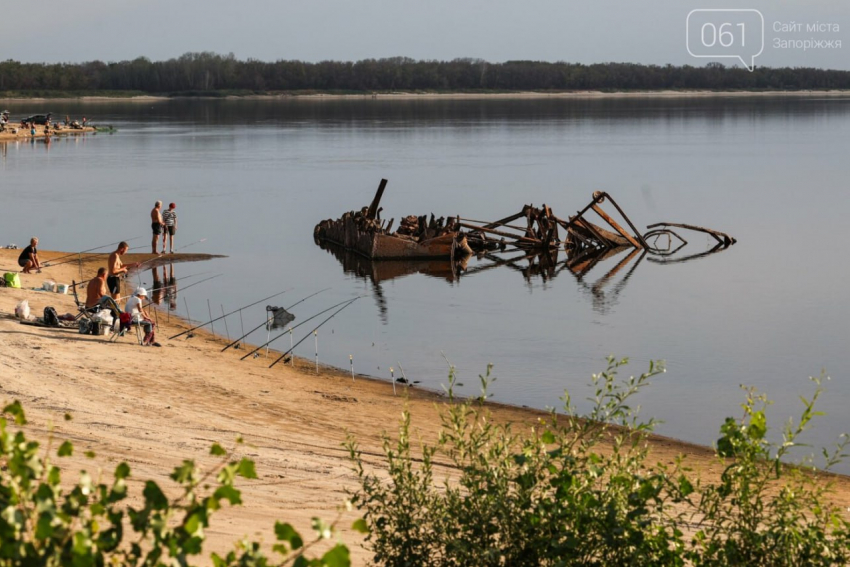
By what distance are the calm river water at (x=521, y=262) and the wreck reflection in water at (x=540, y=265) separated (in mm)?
192

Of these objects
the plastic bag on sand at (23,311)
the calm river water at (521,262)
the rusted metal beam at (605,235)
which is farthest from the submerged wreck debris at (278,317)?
the rusted metal beam at (605,235)

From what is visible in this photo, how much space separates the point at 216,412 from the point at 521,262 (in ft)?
69.2

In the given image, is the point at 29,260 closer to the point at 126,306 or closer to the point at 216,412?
the point at 126,306

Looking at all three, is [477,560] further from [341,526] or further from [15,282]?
[15,282]

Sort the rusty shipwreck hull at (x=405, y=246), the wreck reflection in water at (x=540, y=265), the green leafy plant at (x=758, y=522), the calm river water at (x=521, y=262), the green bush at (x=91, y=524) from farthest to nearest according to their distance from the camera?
the rusty shipwreck hull at (x=405, y=246) < the wreck reflection in water at (x=540, y=265) < the calm river water at (x=521, y=262) < the green leafy plant at (x=758, y=522) < the green bush at (x=91, y=524)

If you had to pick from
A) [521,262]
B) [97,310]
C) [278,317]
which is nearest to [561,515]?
[97,310]

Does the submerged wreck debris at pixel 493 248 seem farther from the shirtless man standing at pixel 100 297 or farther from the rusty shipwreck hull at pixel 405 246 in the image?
the shirtless man standing at pixel 100 297

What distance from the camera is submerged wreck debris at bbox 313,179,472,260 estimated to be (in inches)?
1288

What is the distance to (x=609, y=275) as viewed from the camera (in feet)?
104

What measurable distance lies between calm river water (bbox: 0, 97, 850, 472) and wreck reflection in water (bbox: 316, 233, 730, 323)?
19cm

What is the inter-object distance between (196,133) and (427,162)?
40.2 metres

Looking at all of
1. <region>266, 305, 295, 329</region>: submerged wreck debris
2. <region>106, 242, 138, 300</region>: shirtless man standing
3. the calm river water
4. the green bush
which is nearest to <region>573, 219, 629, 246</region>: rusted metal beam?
the calm river water

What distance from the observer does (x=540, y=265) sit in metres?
33.2

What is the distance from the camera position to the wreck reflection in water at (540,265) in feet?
98.3
